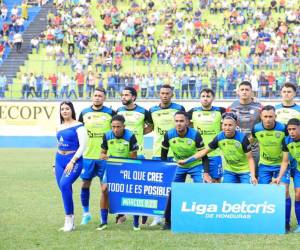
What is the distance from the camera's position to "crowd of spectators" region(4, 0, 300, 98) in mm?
35750

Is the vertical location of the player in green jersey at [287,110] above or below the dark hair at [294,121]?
above

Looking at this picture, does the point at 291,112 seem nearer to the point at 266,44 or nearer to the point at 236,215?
the point at 236,215

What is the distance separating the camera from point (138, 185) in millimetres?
12055

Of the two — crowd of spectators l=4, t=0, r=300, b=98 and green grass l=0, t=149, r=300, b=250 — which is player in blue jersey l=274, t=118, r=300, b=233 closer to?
green grass l=0, t=149, r=300, b=250

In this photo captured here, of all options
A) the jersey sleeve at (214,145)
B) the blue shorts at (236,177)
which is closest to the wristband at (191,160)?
the jersey sleeve at (214,145)

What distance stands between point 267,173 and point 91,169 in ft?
9.24

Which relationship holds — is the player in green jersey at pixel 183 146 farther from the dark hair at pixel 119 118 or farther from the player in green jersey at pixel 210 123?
the dark hair at pixel 119 118

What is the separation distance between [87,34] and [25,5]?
4.77 m

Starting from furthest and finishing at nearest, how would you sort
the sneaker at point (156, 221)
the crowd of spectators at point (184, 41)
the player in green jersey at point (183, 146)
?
1. the crowd of spectators at point (184, 41)
2. the sneaker at point (156, 221)
3. the player in green jersey at point (183, 146)

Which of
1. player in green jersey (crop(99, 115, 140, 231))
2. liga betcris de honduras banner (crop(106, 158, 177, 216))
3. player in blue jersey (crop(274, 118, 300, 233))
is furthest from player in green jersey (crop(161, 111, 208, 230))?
player in blue jersey (crop(274, 118, 300, 233))

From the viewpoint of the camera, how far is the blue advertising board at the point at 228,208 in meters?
11.4

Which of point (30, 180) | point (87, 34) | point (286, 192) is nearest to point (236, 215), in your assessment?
point (286, 192)

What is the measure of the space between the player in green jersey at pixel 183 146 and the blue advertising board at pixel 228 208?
0.59 meters

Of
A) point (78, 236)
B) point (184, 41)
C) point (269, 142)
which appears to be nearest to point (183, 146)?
point (269, 142)
